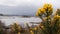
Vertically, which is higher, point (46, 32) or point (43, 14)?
point (43, 14)

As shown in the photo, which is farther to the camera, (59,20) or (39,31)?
(39,31)

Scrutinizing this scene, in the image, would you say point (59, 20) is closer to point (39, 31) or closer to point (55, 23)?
point (55, 23)

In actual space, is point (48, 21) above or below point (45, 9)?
below

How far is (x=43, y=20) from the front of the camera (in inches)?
161

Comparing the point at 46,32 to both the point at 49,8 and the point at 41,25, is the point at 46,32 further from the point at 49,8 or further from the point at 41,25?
the point at 49,8

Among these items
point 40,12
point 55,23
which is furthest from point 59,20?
point 40,12

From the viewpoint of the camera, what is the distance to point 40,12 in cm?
398

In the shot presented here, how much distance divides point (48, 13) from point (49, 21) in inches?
5.9

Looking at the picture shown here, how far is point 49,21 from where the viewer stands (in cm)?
405

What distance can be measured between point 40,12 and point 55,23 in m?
0.33

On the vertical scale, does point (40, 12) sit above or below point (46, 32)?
above

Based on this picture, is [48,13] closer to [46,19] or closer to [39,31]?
[46,19]

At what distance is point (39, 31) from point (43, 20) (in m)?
0.23

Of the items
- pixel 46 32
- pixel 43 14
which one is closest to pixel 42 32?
pixel 46 32
